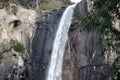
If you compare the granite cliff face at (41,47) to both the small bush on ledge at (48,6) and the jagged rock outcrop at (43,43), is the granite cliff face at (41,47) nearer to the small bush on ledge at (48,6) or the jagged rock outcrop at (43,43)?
the jagged rock outcrop at (43,43)

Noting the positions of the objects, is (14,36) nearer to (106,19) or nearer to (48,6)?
(48,6)

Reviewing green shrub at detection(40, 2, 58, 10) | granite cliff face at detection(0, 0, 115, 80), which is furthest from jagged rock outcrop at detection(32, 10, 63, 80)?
green shrub at detection(40, 2, 58, 10)

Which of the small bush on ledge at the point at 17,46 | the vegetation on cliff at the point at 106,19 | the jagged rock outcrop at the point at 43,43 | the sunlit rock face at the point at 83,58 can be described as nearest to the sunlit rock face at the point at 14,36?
the small bush on ledge at the point at 17,46

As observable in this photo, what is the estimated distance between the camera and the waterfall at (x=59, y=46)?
116 ft

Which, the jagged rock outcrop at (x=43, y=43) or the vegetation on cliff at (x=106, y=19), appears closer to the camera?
the vegetation on cliff at (x=106, y=19)

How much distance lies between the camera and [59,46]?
37.1 meters

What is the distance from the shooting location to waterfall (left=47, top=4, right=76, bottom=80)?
116 ft

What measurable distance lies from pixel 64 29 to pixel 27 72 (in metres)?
6.40

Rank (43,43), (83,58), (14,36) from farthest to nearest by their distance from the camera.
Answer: (14,36) → (43,43) → (83,58)

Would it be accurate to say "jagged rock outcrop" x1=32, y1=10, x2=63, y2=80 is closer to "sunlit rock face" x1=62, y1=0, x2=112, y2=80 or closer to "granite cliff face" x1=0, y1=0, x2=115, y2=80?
"granite cliff face" x1=0, y1=0, x2=115, y2=80

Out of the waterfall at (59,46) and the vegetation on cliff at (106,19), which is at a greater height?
the vegetation on cliff at (106,19)

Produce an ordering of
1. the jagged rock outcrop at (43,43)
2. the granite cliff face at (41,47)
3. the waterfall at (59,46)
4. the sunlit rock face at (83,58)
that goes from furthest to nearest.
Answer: the jagged rock outcrop at (43,43), the waterfall at (59,46), the granite cliff face at (41,47), the sunlit rock face at (83,58)

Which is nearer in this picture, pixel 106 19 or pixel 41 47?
pixel 106 19

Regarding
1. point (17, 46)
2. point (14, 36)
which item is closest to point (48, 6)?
point (14, 36)
